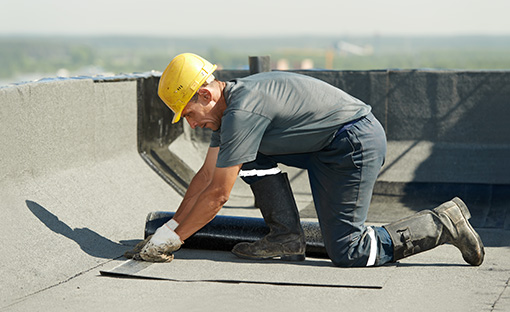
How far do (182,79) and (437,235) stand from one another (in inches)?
73.5

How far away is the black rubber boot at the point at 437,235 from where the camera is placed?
4473 millimetres

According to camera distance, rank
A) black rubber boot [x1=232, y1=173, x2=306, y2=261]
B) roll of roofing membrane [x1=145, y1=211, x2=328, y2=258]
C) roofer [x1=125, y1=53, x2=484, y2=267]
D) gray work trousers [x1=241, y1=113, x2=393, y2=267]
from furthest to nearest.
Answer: roll of roofing membrane [x1=145, y1=211, x2=328, y2=258]
black rubber boot [x1=232, y1=173, x2=306, y2=261]
gray work trousers [x1=241, y1=113, x2=393, y2=267]
roofer [x1=125, y1=53, x2=484, y2=267]

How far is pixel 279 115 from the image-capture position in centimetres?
425

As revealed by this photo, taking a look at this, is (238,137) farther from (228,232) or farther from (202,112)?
(228,232)

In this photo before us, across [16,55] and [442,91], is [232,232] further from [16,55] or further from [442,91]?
[16,55]

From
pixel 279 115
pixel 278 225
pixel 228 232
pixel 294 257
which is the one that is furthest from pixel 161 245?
pixel 279 115

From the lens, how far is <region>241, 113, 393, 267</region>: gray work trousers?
14.4ft

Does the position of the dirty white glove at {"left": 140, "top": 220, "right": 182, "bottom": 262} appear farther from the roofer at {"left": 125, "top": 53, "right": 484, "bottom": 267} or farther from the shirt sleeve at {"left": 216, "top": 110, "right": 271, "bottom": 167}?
the shirt sleeve at {"left": 216, "top": 110, "right": 271, "bottom": 167}

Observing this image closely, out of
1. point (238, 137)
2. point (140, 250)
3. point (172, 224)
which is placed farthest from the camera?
point (140, 250)

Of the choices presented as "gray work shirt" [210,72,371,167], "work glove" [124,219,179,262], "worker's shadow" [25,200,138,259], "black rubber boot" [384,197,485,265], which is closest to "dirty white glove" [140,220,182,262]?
"work glove" [124,219,179,262]

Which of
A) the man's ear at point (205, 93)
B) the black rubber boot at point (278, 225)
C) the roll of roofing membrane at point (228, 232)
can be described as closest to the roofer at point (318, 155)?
the man's ear at point (205, 93)

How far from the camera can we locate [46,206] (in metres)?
5.30

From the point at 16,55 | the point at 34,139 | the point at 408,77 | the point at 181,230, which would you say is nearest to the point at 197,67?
the point at 181,230

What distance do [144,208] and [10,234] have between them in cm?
164
